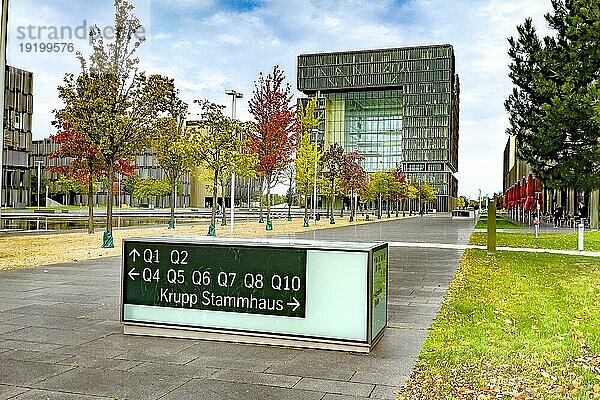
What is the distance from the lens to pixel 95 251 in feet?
64.0

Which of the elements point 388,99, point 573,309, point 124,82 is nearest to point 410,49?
point 388,99

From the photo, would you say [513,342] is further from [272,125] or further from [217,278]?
[272,125]

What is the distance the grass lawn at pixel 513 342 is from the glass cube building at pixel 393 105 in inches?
4696

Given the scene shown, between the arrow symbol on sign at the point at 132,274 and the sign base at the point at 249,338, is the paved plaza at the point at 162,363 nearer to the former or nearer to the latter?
the sign base at the point at 249,338

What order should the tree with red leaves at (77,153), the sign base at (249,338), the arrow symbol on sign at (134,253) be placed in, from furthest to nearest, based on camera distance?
1. the tree with red leaves at (77,153)
2. the arrow symbol on sign at (134,253)
3. the sign base at (249,338)

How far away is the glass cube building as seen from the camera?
136 metres

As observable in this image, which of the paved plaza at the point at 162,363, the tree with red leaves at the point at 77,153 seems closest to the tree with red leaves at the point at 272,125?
the tree with red leaves at the point at 77,153

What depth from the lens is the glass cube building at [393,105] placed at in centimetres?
13562

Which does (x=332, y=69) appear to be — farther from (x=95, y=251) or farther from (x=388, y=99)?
(x=95, y=251)

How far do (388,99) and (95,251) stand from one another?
12764 centimetres

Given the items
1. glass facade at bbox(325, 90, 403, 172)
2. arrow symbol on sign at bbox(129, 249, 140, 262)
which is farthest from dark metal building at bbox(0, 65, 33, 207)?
arrow symbol on sign at bbox(129, 249, 140, 262)

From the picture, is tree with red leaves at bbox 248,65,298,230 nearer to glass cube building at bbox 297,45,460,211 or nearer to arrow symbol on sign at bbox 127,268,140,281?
arrow symbol on sign at bbox 127,268,140,281

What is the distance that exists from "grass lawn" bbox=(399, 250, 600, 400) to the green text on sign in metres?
1.62

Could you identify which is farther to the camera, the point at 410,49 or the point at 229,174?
the point at 410,49
